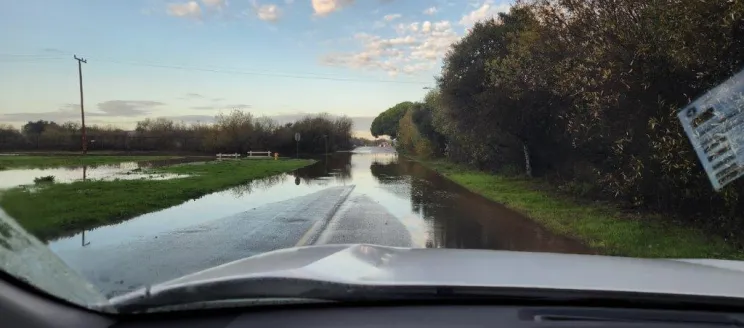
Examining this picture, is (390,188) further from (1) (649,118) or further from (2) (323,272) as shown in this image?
(2) (323,272)

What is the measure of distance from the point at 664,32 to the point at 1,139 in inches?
353

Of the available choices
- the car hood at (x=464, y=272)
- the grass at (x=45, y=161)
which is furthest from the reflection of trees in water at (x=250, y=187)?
the car hood at (x=464, y=272)

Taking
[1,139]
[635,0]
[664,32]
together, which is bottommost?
[1,139]

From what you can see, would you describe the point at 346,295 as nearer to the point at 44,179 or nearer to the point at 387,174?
the point at 44,179

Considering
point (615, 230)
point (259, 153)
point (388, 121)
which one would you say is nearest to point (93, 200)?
point (615, 230)

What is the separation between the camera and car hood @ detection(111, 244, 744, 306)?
217 cm

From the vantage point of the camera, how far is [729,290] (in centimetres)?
226

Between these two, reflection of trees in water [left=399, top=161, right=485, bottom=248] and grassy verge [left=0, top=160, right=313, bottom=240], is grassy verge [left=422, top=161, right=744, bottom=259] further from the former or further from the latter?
grassy verge [left=0, top=160, right=313, bottom=240]

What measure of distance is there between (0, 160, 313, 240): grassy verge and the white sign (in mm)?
8351

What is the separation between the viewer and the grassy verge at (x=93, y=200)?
2.60 metres

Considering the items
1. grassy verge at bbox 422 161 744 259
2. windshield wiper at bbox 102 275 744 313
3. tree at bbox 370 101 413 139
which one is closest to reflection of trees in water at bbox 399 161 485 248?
grassy verge at bbox 422 161 744 259

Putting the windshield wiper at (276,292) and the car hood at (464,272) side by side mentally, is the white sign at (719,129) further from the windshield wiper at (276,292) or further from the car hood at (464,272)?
the windshield wiper at (276,292)

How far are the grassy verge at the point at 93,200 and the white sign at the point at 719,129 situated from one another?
A: 8351mm

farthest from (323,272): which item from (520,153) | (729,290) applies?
(520,153)
